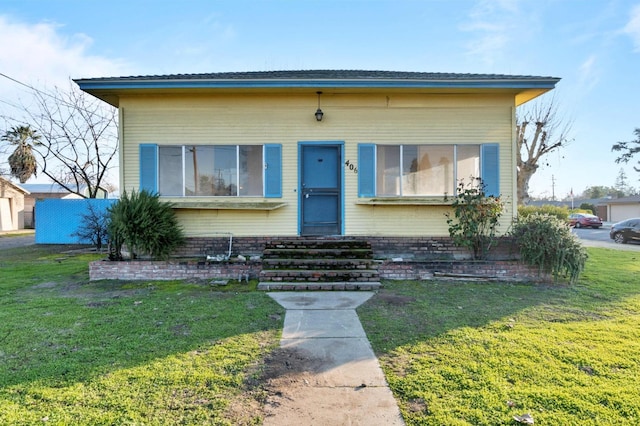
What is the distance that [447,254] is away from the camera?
24.9 ft

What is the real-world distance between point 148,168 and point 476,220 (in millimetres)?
7188

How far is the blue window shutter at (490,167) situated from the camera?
766 centimetres

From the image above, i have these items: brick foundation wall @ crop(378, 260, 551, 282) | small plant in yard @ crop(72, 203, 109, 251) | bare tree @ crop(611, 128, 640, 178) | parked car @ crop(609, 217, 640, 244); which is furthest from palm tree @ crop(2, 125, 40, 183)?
bare tree @ crop(611, 128, 640, 178)

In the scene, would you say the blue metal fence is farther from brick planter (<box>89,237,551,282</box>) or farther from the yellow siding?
brick planter (<box>89,237,551,282</box>)

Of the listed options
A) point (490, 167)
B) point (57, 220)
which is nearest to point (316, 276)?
point (490, 167)

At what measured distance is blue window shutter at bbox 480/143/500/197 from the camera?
7.66m

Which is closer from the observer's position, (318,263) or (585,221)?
(318,263)

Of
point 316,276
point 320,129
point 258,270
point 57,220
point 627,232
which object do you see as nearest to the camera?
point 316,276

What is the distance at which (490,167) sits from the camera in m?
7.67

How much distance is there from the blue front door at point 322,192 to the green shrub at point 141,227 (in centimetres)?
290

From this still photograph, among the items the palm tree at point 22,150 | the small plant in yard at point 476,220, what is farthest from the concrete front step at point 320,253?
the palm tree at point 22,150

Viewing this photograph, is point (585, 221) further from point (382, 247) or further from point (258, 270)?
point (258, 270)

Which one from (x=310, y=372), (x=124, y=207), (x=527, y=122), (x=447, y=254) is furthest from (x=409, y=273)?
(x=527, y=122)

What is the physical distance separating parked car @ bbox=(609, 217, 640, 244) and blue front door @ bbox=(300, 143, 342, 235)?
60.3 ft
